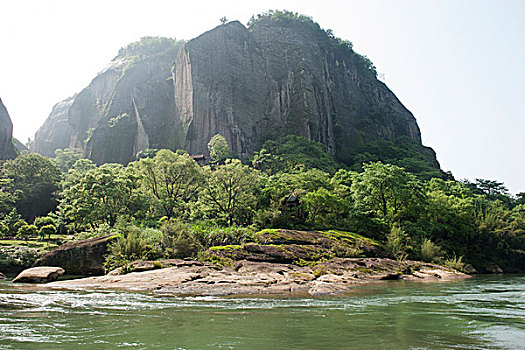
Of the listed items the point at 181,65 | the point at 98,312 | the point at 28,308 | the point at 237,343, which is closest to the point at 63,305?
the point at 28,308

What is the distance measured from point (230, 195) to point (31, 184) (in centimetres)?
3866

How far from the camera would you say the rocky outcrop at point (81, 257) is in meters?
25.6

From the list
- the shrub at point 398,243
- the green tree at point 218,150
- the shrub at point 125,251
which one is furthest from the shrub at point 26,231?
the shrub at point 398,243

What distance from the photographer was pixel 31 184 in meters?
58.4

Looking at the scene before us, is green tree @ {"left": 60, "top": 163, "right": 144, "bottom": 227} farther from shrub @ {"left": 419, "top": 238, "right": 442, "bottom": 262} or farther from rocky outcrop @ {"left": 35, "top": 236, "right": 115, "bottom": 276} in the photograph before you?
shrub @ {"left": 419, "top": 238, "right": 442, "bottom": 262}

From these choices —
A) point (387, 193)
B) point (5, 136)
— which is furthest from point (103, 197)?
point (5, 136)

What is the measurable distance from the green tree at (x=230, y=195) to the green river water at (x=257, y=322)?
21.9 metres

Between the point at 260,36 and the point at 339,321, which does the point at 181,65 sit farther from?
the point at 339,321

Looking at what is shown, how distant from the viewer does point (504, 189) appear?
8138 centimetres

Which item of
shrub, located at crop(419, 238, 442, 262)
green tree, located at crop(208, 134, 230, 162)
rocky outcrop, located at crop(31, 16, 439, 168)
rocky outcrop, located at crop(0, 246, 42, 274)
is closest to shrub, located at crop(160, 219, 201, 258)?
rocky outcrop, located at crop(0, 246, 42, 274)

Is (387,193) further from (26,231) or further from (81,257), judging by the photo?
(26,231)

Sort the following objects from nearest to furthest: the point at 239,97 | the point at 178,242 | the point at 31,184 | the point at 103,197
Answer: the point at 178,242
the point at 103,197
the point at 31,184
the point at 239,97

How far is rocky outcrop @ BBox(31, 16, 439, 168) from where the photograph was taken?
80.9m

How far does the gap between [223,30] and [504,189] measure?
70.8m
